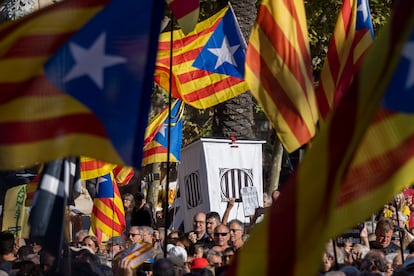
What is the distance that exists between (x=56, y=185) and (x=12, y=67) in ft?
4.18

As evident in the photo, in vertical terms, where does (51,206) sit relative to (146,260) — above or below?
above

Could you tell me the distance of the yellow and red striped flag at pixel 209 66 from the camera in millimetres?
15609

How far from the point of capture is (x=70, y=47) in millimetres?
8109

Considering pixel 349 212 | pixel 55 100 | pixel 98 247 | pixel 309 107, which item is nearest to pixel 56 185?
pixel 55 100

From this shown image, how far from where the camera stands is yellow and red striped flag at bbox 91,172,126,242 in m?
16.4

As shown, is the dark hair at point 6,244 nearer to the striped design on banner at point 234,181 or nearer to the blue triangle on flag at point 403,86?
the striped design on banner at point 234,181

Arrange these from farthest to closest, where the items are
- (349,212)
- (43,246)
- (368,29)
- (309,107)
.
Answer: (368,29), (309,107), (43,246), (349,212)

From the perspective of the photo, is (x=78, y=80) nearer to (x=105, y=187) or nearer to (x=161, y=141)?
(x=105, y=187)

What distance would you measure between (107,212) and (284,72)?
662cm

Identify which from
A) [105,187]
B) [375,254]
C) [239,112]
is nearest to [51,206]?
[375,254]

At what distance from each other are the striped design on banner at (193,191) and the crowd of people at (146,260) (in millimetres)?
613

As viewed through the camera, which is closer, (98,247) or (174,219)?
(98,247)

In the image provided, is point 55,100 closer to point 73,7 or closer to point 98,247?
point 73,7

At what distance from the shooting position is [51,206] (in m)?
9.07
